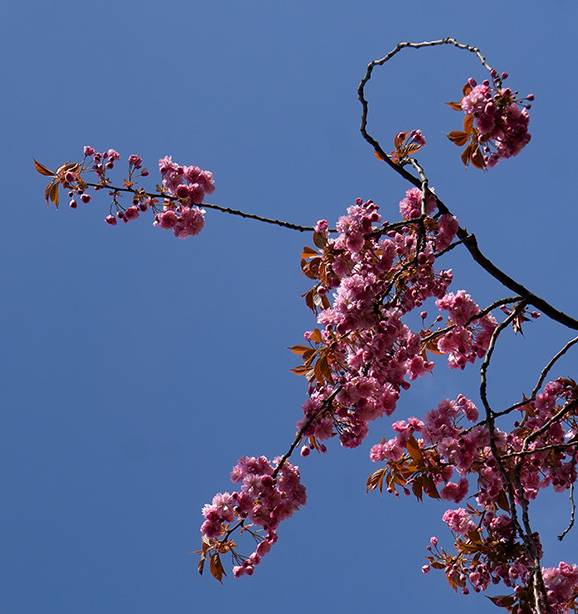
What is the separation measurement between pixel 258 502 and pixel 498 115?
2.39 meters

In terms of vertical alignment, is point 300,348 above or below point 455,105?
below

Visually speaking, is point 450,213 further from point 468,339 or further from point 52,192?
point 52,192

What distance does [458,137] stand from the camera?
400 centimetres

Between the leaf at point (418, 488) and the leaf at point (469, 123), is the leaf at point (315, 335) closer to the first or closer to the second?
the leaf at point (418, 488)

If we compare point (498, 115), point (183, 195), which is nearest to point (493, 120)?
point (498, 115)

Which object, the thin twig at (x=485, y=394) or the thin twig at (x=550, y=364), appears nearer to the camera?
the thin twig at (x=485, y=394)

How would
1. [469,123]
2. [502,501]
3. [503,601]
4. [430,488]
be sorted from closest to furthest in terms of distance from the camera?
[503,601], [469,123], [430,488], [502,501]

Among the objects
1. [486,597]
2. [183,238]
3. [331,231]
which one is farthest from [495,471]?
[183,238]

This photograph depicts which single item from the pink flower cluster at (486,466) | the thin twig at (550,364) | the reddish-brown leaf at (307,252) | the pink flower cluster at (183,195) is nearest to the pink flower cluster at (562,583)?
the pink flower cluster at (486,466)

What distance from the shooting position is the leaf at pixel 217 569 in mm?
3979

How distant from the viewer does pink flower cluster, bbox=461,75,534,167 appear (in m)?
3.86

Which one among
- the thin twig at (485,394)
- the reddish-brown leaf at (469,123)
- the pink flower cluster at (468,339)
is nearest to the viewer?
the thin twig at (485,394)

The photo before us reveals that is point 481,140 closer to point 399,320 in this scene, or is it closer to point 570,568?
point 399,320

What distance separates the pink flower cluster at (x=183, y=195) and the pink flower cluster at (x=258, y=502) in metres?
1.58
